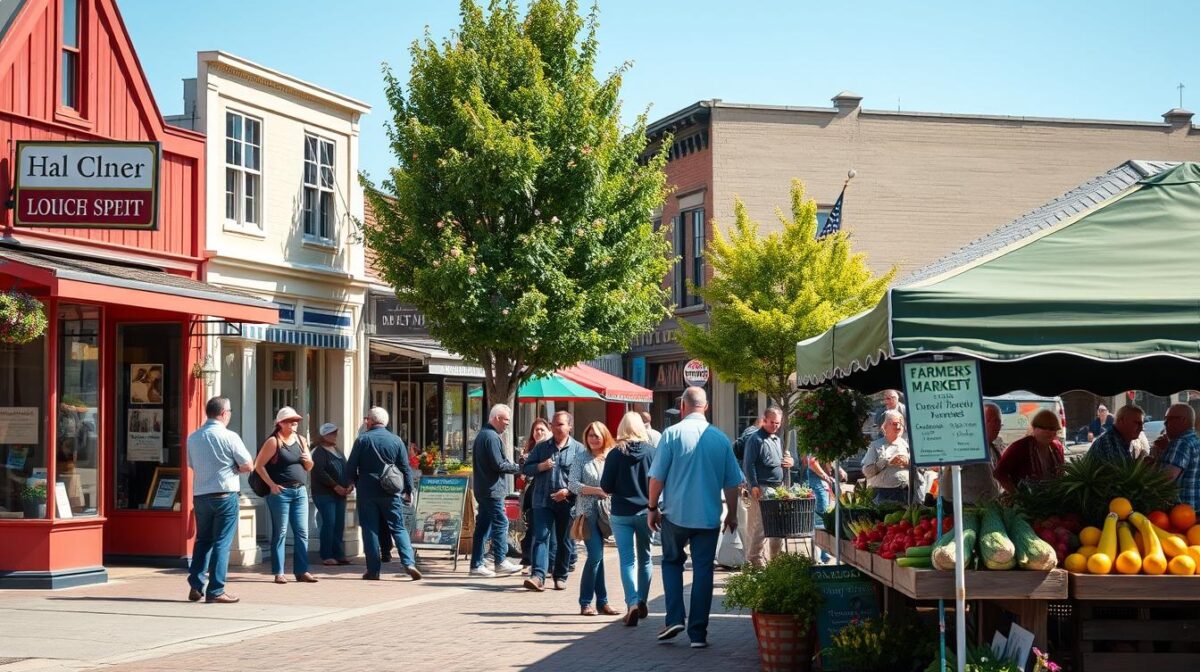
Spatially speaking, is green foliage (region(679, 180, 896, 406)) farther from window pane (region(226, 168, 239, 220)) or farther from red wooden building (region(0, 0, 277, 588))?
red wooden building (region(0, 0, 277, 588))

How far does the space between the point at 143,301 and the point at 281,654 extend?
5.41 metres

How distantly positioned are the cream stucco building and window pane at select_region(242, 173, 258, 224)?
0.5 inches

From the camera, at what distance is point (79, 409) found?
15516mm

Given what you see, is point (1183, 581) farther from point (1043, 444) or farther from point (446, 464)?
point (446, 464)

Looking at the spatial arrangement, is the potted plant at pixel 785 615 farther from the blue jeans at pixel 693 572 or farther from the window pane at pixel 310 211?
the window pane at pixel 310 211

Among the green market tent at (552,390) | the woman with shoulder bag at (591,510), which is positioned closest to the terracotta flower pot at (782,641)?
the woman with shoulder bag at (591,510)

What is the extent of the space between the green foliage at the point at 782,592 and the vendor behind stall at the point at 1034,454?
2.92 meters

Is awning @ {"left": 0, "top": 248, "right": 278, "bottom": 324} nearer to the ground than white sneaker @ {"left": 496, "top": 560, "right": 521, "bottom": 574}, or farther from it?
farther from it

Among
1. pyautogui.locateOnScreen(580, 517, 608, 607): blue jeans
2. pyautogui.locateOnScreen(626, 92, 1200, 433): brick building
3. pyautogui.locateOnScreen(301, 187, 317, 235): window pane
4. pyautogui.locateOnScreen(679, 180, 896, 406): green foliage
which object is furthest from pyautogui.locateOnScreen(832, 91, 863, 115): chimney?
pyautogui.locateOnScreen(580, 517, 608, 607): blue jeans

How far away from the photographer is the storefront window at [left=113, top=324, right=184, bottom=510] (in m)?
17.3

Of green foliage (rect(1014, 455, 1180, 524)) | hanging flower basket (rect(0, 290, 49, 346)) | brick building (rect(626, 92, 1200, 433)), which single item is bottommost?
green foliage (rect(1014, 455, 1180, 524))

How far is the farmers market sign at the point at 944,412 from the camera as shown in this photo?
7832mm

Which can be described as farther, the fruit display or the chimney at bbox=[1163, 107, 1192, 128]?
the chimney at bbox=[1163, 107, 1192, 128]

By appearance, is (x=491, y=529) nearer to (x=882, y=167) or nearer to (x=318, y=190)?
(x=318, y=190)
